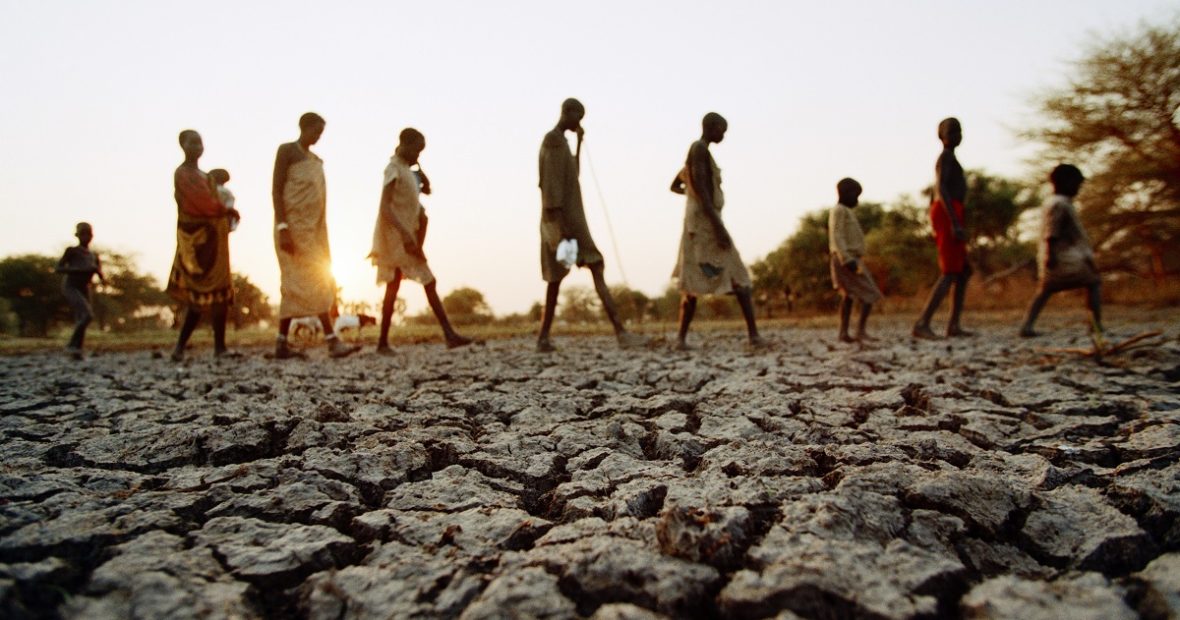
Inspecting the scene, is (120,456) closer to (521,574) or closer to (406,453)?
(406,453)

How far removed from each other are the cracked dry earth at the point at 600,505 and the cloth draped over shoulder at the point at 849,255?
3.03 m

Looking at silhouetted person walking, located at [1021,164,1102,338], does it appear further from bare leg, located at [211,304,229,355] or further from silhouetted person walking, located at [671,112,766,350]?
bare leg, located at [211,304,229,355]

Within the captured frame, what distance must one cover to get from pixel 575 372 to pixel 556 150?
6.50ft

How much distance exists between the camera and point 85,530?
1345 mm

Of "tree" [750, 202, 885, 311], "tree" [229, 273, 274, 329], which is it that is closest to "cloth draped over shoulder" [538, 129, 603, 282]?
"tree" [229, 273, 274, 329]

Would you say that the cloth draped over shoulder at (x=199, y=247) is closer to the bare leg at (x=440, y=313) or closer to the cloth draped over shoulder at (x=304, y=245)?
the cloth draped over shoulder at (x=304, y=245)

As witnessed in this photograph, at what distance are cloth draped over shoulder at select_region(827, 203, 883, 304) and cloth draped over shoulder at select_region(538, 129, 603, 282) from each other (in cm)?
231

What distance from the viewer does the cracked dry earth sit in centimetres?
110

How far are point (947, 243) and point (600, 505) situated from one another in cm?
559

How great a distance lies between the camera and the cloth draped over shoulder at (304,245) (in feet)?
17.0

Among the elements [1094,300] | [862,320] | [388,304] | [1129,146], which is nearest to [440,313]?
[388,304]

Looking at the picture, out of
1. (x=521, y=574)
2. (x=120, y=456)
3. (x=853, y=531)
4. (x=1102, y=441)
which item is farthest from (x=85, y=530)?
(x=1102, y=441)

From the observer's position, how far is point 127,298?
33.7 meters

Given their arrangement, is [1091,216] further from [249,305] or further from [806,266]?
[249,305]
